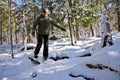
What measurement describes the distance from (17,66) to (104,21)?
18.3 ft

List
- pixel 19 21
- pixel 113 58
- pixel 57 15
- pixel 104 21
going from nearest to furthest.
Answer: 1. pixel 113 58
2. pixel 104 21
3. pixel 57 15
4. pixel 19 21

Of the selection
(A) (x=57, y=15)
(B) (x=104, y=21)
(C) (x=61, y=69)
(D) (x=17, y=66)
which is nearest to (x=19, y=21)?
(A) (x=57, y=15)

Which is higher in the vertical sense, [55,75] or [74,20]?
[74,20]

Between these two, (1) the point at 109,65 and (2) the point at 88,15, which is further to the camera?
(2) the point at 88,15

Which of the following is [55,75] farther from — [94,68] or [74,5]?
[74,5]

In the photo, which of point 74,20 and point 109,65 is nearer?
point 109,65

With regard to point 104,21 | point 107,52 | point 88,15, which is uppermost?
point 88,15

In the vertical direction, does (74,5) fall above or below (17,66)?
above

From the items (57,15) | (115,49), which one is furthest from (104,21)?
(57,15)

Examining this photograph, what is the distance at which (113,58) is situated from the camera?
826cm

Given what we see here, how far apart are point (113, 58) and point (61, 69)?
2045 millimetres

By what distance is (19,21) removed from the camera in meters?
36.7

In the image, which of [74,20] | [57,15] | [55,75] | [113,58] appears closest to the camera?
[113,58]

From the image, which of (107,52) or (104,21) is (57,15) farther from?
(107,52)
